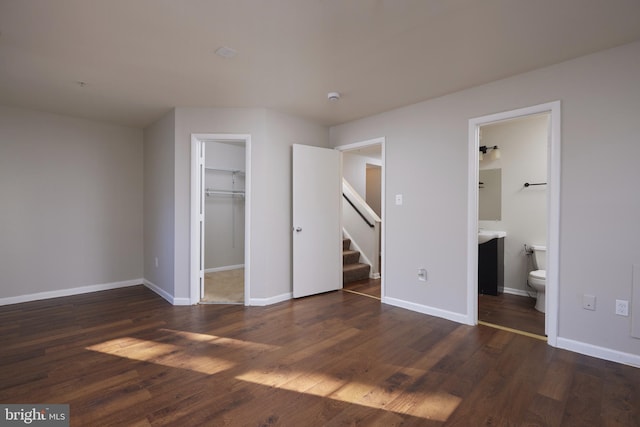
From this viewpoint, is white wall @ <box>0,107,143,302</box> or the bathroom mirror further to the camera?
the bathroom mirror

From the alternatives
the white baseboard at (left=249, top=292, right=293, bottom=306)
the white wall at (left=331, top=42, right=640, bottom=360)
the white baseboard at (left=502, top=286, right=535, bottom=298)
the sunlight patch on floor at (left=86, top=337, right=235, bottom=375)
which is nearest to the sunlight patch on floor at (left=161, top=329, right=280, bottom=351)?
the sunlight patch on floor at (left=86, top=337, right=235, bottom=375)

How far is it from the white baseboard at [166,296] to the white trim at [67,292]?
282mm

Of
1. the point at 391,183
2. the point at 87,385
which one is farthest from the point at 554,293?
the point at 87,385

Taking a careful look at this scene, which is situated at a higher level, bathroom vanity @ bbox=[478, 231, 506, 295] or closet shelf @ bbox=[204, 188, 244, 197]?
closet shelf @ bbox=[204, 188, 244, 197]

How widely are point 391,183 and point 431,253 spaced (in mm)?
936

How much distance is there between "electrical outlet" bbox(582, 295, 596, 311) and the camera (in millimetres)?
2400

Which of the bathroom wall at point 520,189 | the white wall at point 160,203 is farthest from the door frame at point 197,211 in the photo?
the bathroom wall at point 520,189

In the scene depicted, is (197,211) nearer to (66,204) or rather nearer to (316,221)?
(316,221)

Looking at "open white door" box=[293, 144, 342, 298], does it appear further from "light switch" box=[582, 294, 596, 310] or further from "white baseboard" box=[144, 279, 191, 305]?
"light switch" box=[582, 294, 596, 310]

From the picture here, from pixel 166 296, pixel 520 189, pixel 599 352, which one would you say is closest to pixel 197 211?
pixel 166 296

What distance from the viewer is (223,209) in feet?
18.5

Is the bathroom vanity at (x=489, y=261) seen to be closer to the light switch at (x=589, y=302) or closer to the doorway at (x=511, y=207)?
the doorway at (x=511, y=207)

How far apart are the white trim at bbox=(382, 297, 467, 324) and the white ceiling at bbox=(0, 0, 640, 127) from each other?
7.45 ft

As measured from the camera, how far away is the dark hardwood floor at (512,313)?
9.81ft
